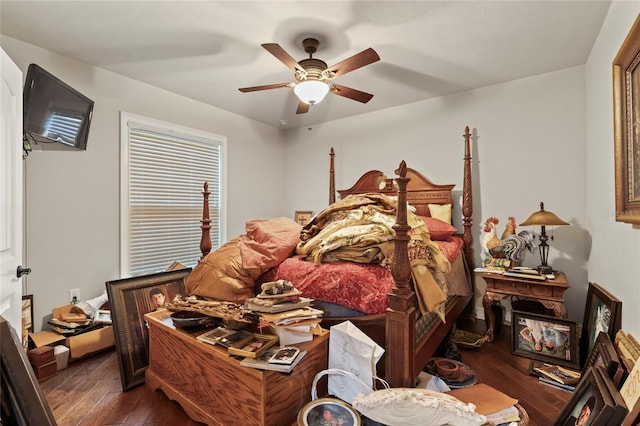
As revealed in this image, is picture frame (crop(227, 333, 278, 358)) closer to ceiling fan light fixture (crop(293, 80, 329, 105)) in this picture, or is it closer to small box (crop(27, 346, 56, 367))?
small box (crop(27, 346, 56, 367))

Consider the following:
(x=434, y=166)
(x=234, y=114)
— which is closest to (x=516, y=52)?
(x=434, y=166)

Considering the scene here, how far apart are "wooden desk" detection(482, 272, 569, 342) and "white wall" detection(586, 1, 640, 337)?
0.28 m

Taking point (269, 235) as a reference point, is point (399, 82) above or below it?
above

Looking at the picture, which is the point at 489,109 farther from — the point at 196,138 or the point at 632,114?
the point at 196,138

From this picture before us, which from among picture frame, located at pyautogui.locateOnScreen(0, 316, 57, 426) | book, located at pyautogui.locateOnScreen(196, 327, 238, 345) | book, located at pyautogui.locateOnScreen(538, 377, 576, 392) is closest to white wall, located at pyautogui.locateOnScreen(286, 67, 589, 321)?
book, located at pyautogui.locateOnScreen(538, 377, 576, 392)

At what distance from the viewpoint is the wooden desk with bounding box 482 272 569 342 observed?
2.40 meters

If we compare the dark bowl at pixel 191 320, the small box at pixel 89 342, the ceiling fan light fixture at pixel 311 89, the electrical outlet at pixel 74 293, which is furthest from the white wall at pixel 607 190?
the electrical outlet at pixel 74 293

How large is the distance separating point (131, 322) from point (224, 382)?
112cm

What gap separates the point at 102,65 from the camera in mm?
2830

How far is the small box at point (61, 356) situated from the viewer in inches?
87.7

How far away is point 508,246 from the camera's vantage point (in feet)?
8.98

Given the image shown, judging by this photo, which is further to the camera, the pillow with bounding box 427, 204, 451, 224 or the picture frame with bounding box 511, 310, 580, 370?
the pillow with bounding box 427, 204, 451, 224

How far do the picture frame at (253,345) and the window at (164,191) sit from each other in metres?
2.27

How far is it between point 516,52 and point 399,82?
1065mm
